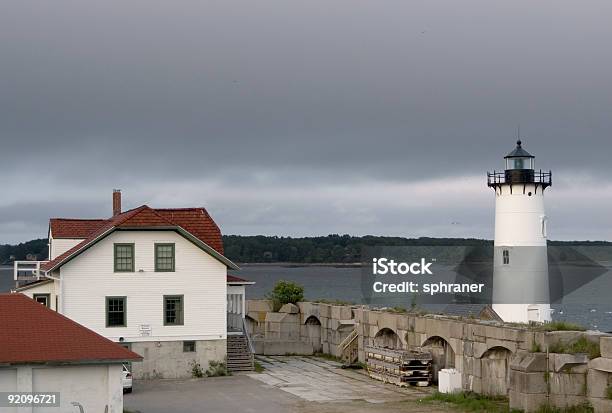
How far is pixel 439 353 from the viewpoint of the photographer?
122 ft

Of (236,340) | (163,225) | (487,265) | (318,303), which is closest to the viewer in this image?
(163,225)

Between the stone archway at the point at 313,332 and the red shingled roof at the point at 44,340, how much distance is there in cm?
2249

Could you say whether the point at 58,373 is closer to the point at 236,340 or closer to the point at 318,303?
the point at 236,340

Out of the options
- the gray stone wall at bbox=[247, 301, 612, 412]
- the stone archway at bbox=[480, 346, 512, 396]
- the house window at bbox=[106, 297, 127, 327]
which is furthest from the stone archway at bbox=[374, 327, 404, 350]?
the house window at bbox=[106, 297, 127, 327]

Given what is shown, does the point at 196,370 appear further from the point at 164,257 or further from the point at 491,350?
the point at 491,350

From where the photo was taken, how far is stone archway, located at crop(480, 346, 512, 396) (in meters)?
32.7

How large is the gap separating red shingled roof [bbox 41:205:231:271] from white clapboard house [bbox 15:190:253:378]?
51mm

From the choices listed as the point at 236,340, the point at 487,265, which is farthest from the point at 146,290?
the point at 487,265

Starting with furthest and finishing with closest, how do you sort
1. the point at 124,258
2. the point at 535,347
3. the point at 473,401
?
the point at 124,258 → the point at 473,401 → the point at 535,347

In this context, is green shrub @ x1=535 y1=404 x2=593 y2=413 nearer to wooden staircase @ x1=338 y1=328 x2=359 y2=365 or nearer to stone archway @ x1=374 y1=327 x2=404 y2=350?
stone archway @ x1=374 y1=327 x2=404 y2=350

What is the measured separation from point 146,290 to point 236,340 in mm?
5105

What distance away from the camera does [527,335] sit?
100 ft

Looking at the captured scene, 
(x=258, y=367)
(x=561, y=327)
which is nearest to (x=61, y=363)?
(x=561, y=327)

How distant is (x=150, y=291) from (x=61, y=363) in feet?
44.2
